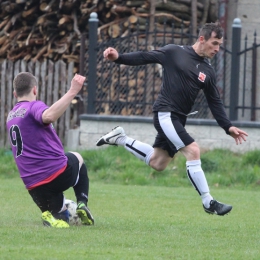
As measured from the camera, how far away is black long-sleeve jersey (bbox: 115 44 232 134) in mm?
8434

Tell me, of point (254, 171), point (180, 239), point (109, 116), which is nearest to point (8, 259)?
point (180, 239)

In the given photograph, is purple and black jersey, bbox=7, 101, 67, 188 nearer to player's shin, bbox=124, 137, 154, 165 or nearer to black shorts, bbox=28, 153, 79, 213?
black shorts, bbox=28, 153, 79, 213

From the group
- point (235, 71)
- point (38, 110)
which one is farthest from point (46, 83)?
point (38, 110)

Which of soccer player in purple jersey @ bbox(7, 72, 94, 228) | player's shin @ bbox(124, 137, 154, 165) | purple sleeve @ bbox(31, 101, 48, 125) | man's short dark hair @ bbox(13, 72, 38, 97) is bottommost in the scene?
player's shin @ bbox(124, 137, 154, 165)

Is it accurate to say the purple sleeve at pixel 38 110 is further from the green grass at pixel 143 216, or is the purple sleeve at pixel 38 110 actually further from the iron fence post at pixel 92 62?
the iron fence post at pixel 92 62

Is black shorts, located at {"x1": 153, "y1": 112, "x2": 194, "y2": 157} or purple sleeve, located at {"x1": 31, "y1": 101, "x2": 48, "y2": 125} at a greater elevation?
purple sleeve, located at {"x1": 31, "y1": 101, "x2": 48, "y2": 125}

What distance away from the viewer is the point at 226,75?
1459cm

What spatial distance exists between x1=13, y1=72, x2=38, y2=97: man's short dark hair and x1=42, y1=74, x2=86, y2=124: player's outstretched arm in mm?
378

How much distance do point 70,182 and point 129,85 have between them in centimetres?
760

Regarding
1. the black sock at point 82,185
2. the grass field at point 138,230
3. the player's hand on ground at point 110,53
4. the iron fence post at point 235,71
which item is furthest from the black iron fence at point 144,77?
the black sock at point 82,185

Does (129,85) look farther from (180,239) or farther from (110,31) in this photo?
(180,239)

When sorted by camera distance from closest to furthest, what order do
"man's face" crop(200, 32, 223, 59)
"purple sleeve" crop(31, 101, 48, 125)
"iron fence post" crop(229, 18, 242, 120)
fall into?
"purple sleeve" crop(31, 101, 48, 125) < "man's face" crop(200, 32, 223, 59) < "iron fence post" crop(229, 18, 242, 120)

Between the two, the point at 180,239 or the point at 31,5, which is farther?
the point at 31,5

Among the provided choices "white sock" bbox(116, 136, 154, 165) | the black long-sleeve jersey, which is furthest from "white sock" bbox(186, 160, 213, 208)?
"white sock" bbox(116, 136, 154, 165)
